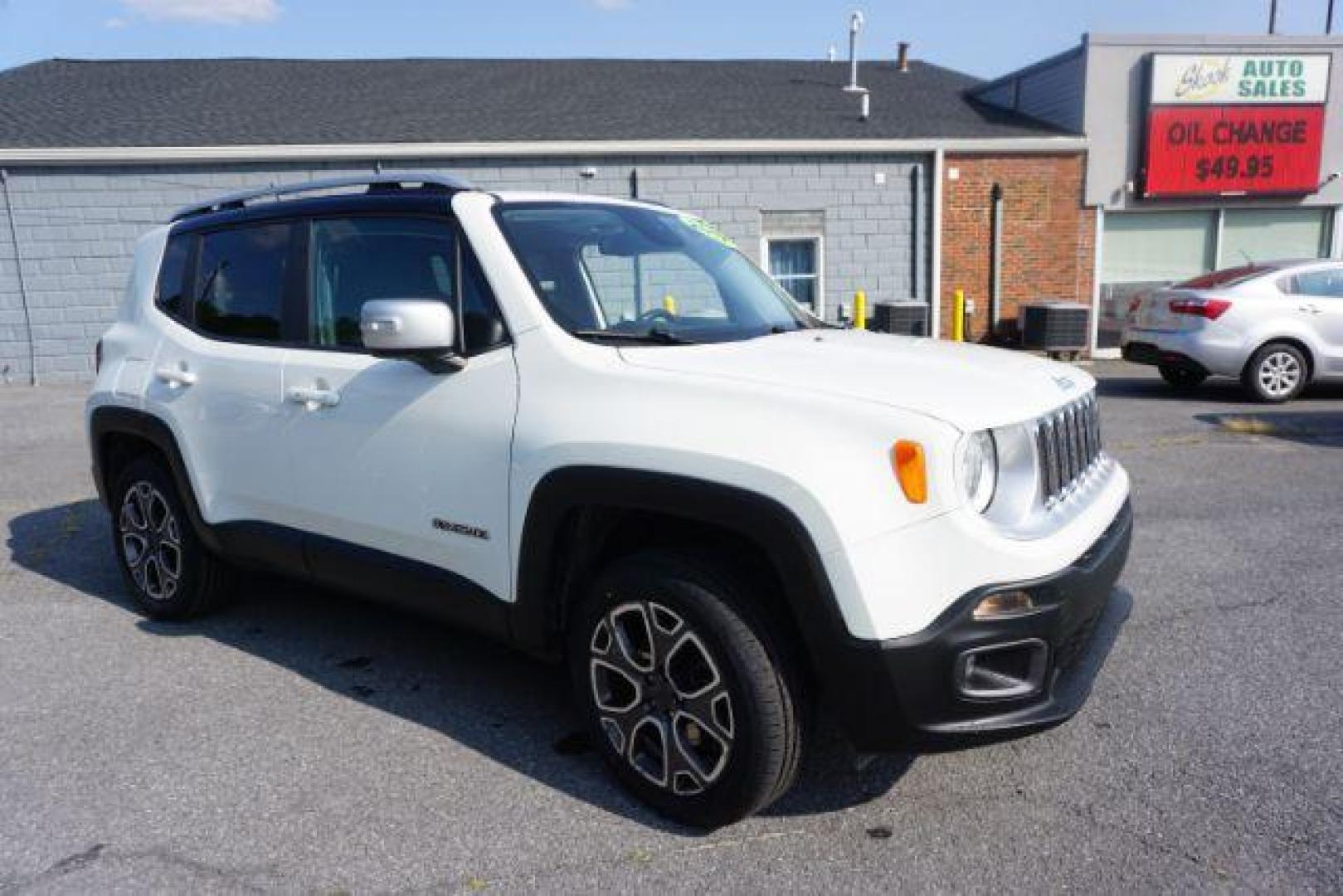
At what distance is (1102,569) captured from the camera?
2799 millimetres

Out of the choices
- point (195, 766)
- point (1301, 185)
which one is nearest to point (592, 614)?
point (195, 766)

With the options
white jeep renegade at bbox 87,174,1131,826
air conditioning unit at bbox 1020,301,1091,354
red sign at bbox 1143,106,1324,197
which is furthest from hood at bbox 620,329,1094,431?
red sign at bbox 1143,106,1324,197

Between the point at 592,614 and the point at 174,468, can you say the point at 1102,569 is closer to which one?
the point at 592,614

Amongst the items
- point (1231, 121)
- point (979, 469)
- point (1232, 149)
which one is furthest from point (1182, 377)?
point (979, 469)

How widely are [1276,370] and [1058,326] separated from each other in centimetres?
482

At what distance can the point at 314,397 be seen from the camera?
357 centimetres

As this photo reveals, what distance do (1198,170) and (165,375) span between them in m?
16.5

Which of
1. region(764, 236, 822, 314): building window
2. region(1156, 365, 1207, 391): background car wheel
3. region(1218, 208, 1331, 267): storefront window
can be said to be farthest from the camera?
region(1218, 208, 1331, 267): storefront window

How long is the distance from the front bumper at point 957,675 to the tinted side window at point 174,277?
3435 millimetres

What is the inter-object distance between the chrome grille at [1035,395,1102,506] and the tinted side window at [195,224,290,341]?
2.83 m

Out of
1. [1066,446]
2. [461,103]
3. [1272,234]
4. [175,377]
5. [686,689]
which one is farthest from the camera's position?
[1272,234]

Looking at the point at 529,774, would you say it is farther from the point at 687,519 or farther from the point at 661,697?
the point at 687,519

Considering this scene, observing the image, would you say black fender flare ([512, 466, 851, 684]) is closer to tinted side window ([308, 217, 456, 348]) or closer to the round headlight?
the round headlight

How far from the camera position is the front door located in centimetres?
309
